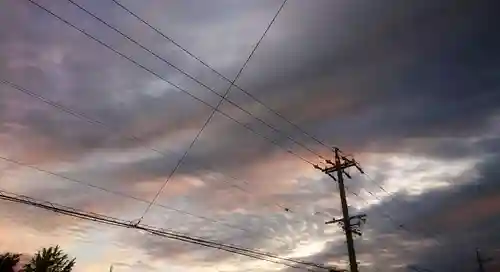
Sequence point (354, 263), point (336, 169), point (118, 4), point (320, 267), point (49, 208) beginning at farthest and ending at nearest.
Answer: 1. point (336, 169)
2. point (320, 267)
3. point (354, 263)
4. point (49, 208)
5. point (118, 4)

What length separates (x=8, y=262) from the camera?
32.2 meters

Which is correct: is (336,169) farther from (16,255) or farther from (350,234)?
(16,255)

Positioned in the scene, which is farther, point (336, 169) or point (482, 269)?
point (482, 269)

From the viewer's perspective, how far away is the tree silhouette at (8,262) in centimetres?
3131

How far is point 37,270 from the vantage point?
31531 mm

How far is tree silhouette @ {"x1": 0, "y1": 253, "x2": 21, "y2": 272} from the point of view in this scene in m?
31.3

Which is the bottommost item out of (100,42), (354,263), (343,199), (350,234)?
(354,263)

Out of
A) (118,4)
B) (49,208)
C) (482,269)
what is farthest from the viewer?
(482,269)

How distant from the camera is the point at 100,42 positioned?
47.3ft

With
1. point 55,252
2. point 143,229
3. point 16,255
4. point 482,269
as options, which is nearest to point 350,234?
point 143,229

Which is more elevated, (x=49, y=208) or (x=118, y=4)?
(x=118, y=4)

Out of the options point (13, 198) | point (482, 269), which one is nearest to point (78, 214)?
point (13, 198)

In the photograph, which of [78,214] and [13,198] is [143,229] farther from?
[13,198]

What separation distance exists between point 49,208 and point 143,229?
3632 millimetres
